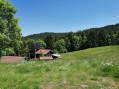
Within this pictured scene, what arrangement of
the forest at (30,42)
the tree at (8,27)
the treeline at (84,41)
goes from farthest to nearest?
the treeline at (84,41)
the forest at (30,42)
the tree at (8,27)

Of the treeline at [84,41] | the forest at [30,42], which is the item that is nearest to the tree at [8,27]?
the forest at [30,42]

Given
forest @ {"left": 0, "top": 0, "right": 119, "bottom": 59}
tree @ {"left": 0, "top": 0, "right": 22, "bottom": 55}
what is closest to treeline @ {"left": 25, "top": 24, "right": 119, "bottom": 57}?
forest @ {"left": 0, "top": 0, "right": 119, "bottom": 59}

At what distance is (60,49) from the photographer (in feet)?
222

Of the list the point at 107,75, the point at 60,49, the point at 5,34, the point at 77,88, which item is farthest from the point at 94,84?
the point at 60,49

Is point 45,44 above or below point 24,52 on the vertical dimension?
above

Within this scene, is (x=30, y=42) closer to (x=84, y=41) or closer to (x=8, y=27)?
(x=84, y=41)

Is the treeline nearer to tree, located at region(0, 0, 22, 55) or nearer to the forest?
the forest

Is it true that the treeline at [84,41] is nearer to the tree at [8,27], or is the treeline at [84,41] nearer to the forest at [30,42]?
the forest at [30,42]

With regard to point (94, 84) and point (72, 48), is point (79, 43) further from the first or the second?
point (94, 84)

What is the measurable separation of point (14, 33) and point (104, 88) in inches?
557

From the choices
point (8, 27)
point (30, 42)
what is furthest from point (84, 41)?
point (8, 27)

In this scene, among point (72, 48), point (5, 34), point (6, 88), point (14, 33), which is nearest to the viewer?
point (6, 88)

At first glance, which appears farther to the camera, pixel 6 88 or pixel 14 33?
pixel 14 33

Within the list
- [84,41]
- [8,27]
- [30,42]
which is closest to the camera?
[8,27]
